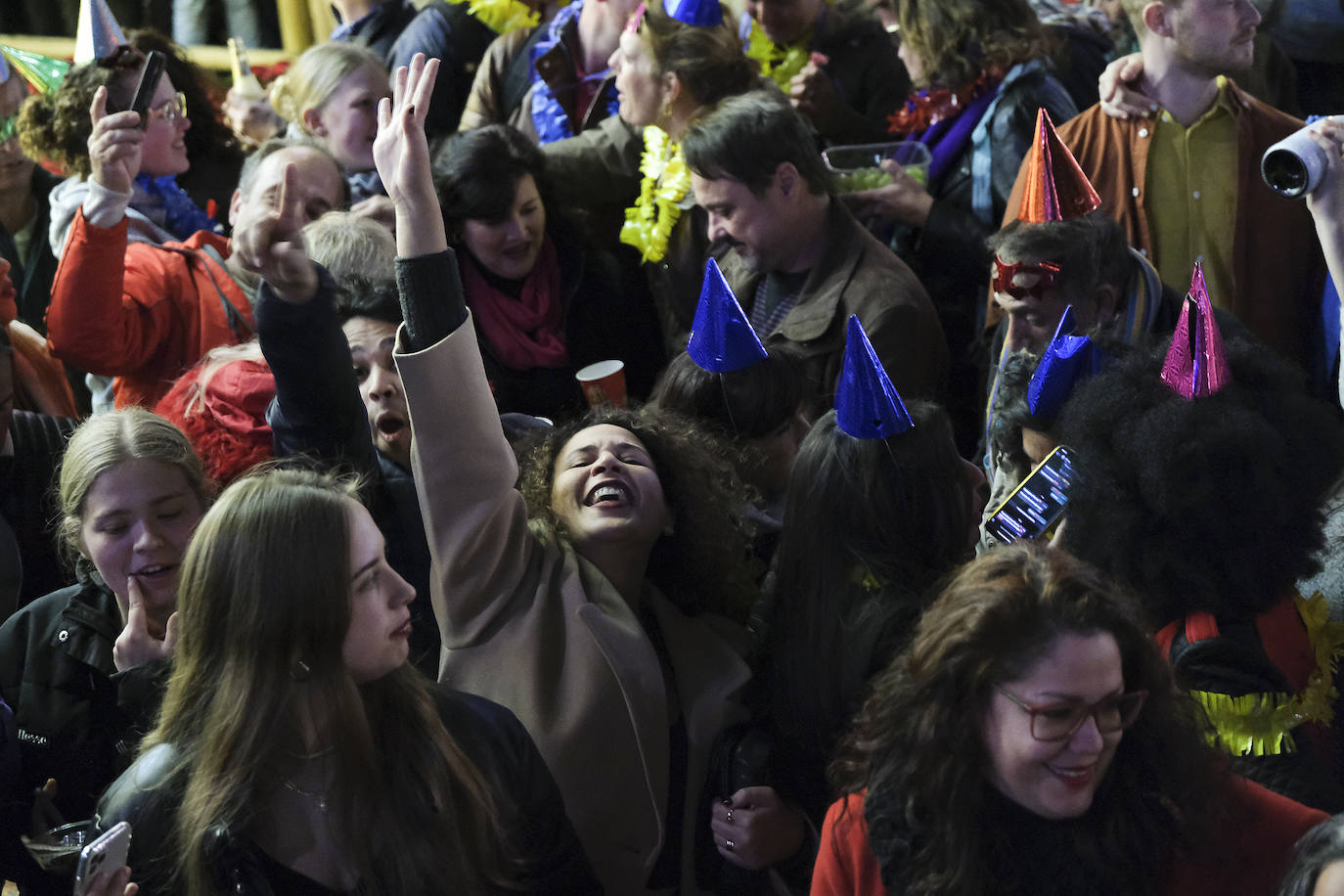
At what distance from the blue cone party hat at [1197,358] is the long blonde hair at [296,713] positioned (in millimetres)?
1127

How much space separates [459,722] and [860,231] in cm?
187

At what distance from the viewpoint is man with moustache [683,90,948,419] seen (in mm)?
3322

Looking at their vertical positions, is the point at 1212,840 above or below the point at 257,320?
below

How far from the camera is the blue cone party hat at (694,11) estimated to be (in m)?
3.85

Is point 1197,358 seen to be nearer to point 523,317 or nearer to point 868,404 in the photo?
point 868,404

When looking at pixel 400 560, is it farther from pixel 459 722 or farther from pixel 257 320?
pixel 459 722

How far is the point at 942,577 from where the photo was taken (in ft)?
7.21

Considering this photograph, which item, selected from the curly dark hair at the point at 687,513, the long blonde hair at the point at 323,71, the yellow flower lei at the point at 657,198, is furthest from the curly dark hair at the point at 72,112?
the curly dark hair at the point at 687,513

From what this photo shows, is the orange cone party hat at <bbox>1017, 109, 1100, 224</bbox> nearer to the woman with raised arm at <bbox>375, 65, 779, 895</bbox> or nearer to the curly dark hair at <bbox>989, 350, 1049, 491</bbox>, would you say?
the curly dark hair at <bbox>989, 350, 1049, 491</bbox>

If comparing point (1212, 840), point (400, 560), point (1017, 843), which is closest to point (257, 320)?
point (400, 560)

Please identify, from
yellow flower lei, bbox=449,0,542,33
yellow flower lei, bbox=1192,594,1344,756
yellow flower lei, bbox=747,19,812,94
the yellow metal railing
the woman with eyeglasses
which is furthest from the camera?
the yellow metal railing

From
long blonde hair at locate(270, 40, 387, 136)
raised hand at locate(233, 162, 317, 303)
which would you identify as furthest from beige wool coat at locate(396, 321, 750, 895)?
long blonde hair at locate(270, 40, 387, 136)

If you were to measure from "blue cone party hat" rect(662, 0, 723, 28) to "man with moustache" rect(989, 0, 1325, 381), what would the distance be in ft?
3.03

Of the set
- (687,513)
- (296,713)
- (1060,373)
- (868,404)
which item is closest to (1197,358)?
(1060,373)
